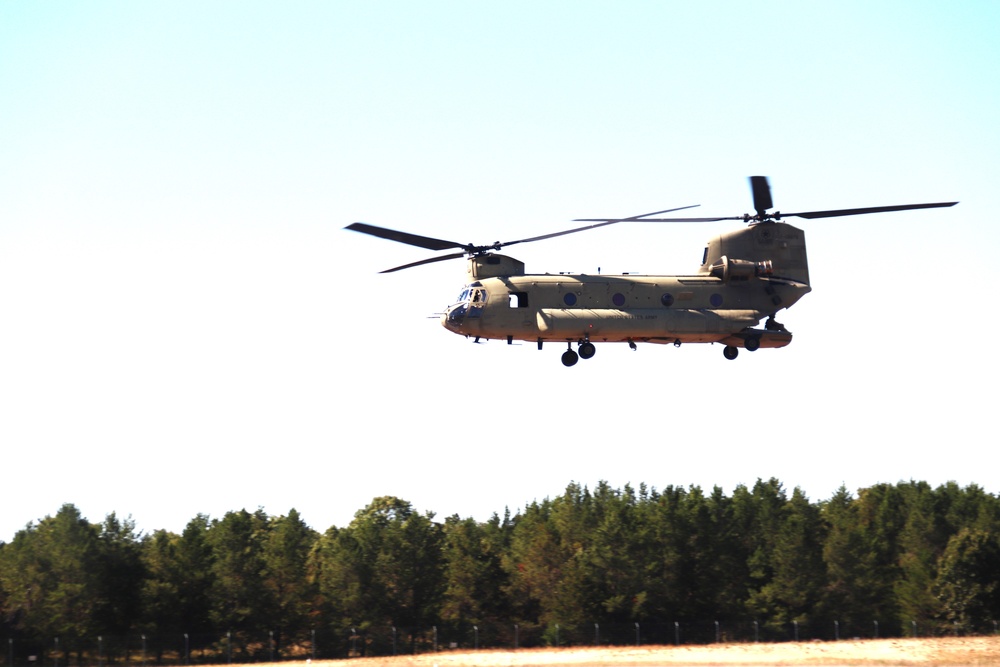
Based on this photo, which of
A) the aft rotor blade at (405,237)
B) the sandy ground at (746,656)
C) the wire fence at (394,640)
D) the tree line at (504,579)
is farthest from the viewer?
the tree line at (504,579)

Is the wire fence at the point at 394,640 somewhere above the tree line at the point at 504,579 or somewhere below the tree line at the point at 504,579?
below

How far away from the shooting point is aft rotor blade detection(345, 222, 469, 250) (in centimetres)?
4481

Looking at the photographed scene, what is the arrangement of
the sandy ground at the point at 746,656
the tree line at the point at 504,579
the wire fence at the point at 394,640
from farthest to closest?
the tree line at the point at 504,579, the wire fence at the point at 394,640, the sandy ground at the point at 746,656

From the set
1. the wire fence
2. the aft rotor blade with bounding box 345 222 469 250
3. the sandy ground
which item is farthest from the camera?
the wire fence

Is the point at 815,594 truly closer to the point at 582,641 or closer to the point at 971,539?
the point at 971,539

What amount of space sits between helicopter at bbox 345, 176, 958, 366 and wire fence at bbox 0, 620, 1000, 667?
111 ft

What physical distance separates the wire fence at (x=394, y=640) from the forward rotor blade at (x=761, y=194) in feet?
115

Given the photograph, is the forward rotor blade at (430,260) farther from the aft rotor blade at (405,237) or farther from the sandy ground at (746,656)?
the sandy ground at (746,656)

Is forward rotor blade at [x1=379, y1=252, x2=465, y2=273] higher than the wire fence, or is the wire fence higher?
forward rotor blade at [x1=379, y1=252, x2=465, y2=273]

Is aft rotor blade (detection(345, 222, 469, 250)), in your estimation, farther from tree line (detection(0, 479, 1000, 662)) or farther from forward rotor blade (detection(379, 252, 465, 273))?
tree line (detection(0, 479, 1000, 662))

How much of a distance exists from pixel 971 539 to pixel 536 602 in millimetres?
33074

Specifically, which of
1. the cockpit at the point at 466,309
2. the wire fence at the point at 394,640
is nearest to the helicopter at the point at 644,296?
the cockpit at the point at 466,309

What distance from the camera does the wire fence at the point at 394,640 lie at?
236 ft

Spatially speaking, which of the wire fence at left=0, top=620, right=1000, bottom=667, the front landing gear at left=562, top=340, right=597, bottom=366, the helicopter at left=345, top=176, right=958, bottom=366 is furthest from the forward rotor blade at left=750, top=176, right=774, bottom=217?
the wire fence at left=0, top=620, right=1000, bottom=667
